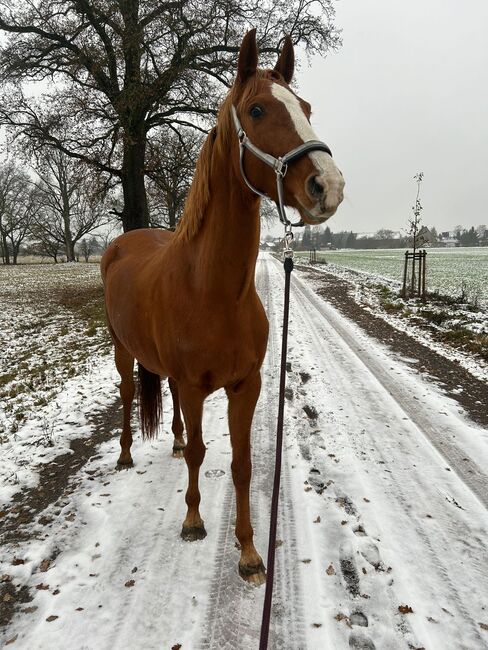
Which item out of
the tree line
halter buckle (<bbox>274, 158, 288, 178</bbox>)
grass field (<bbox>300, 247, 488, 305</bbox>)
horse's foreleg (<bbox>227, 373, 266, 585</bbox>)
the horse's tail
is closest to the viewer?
halter buckle (<bbox>274, 158, 288, 178</bbox>)

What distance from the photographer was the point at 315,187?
1454 millimetres

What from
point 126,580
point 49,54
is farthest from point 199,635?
point 49,54

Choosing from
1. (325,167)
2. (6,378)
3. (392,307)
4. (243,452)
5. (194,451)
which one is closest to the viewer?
(325,167)

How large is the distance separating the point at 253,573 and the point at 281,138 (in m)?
2.39

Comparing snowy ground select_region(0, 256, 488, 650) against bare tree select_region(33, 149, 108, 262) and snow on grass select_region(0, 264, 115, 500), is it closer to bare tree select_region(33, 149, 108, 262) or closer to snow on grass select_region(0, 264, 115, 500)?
snow on grass select_region(0, 264, 115, 500)

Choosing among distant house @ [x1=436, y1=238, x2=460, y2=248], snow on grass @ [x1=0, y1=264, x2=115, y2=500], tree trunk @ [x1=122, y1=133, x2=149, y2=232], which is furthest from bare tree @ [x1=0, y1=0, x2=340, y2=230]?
distant house @ [x1=436, y1=238, x2=460, y2=248]

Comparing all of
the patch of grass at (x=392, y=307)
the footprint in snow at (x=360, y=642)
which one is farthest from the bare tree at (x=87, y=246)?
the footprint in snow at (x=360, y=642)

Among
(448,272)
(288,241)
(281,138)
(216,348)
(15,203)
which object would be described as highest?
(15,203)

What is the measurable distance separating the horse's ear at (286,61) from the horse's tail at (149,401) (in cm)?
269

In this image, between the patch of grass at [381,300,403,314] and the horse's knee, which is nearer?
the horse's knee

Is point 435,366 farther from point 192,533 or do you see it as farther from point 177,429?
point 192,533

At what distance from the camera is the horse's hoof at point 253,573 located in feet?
7.32

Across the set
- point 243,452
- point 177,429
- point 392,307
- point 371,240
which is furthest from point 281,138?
point 371,240

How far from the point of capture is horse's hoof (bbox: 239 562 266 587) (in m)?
2.23
